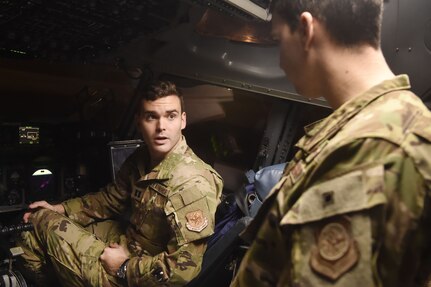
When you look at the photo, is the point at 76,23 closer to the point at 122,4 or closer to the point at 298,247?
the point at 122,4

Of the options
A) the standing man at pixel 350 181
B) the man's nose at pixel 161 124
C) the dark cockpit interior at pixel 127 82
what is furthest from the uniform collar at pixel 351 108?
the man's nose at pixel 161 124

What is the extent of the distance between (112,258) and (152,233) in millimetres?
206

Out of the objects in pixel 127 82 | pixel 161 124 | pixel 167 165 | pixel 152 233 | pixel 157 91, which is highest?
pixel 127 82

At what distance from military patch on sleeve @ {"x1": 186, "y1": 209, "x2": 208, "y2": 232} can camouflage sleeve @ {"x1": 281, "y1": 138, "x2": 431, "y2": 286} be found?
41.3 inches

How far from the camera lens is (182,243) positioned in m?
1.69

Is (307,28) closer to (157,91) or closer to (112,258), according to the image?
(157,91)

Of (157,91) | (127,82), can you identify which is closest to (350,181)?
(157,91)

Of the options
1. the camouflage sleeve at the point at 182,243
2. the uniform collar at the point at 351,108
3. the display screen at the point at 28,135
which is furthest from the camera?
the display screen at the point at 28,135

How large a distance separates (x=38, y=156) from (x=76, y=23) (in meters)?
0.96

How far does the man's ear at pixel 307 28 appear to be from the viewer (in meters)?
0.86

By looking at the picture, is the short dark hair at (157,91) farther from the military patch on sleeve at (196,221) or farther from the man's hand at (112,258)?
the man's hand at (112,258)

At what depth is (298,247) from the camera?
71 centimetres

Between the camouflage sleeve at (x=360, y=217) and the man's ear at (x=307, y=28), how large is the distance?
0.94ft

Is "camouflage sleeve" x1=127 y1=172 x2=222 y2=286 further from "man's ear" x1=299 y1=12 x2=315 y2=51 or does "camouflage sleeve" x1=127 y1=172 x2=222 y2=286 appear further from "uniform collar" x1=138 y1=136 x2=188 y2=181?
"man's ear" x1=299 y1=12 x2=315 y2=51
